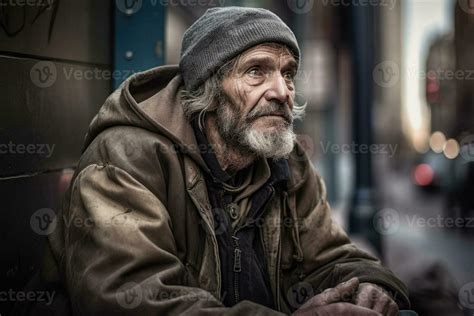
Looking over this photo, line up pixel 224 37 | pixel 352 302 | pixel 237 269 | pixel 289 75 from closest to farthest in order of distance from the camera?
pixel 352 302 → pixel 237 269 → pixel 224 37 → pixel 289 75

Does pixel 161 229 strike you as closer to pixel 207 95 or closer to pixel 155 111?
pixel 155 111

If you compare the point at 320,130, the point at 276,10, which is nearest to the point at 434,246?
the point at 276,10

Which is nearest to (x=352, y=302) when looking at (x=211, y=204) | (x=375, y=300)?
(x=375, y=300)

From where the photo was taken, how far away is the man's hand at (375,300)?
2.71 meters

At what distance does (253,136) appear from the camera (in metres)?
3.02

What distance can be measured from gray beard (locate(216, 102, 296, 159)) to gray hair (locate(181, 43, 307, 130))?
0.20 ft

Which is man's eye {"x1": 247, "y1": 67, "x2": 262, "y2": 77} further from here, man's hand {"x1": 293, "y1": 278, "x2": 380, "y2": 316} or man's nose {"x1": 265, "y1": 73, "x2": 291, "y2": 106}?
man's hand {"x1": 293, "y1": 278, "x2": 380, "y2": 316}

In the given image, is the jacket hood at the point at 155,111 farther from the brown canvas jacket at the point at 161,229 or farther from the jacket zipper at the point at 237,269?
the jacket zipper at the point at 237,269

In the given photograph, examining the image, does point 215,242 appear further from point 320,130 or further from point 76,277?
point 320,130

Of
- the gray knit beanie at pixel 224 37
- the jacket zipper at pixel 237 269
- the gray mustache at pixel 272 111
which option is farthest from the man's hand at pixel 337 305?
the gray knit beanie at pixel 224 37

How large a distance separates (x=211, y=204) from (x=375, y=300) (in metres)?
0.84

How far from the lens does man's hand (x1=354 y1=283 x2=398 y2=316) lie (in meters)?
2.71

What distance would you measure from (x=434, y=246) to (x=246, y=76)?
8.90 metres

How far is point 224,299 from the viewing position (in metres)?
2.81
